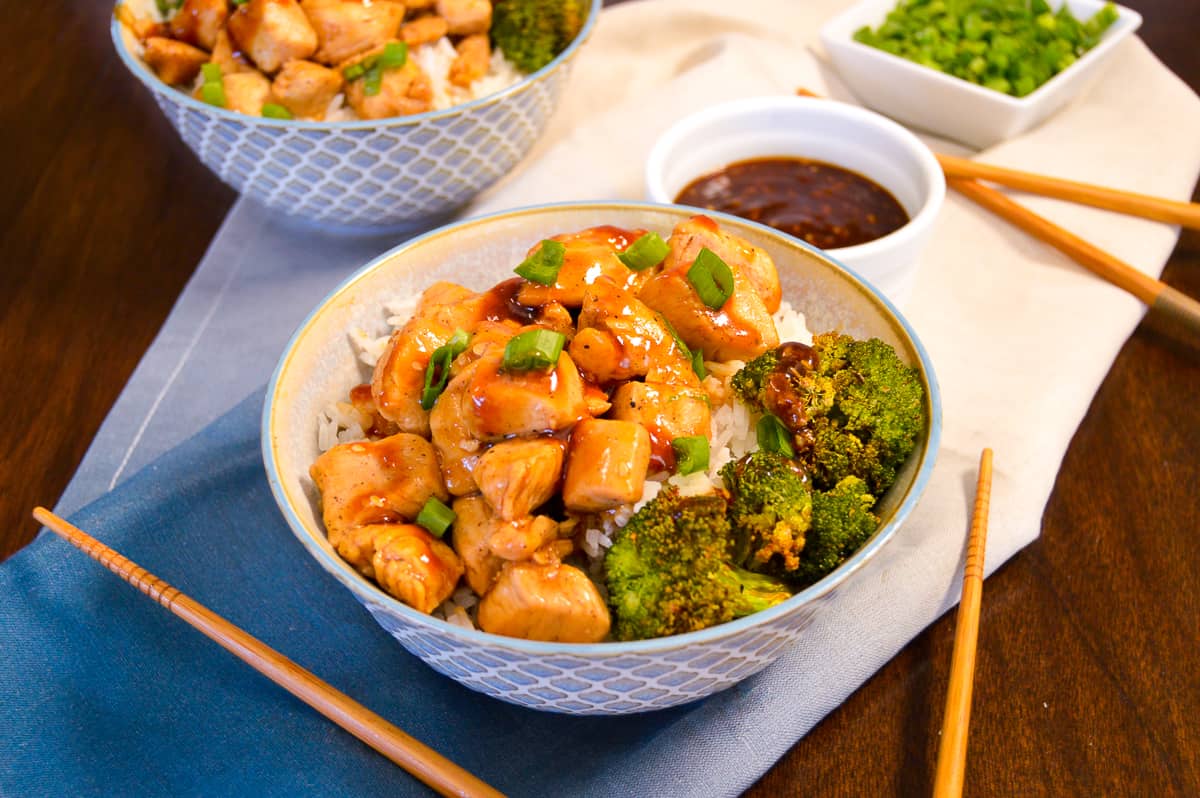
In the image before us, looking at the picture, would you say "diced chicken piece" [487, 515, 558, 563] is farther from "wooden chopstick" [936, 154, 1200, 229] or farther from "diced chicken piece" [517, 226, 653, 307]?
"wooden chopstick" [936, 154, 1200, 229]

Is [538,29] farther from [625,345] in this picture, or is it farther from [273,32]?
[625,345]

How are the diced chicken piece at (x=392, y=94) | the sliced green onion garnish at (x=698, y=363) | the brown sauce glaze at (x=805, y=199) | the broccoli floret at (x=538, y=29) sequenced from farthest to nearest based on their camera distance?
the broccoli floret at (x=538, y=29), the diced chicken piece at (x=392, y=94), the brown sauce glaze at (x=805, y=199), the sliced green onion garnish at (x=698, y=363)

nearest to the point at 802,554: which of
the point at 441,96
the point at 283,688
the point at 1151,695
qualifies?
the point at 1151,695

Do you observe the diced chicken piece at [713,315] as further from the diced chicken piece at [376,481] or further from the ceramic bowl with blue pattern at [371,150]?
the ceramic bowl with blue pattern at [371,150]

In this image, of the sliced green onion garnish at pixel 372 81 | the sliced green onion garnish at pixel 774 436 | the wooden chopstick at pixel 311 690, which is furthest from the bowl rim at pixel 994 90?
the wooden chopstick at pixel 311 690

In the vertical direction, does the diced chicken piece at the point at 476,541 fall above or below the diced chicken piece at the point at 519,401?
below

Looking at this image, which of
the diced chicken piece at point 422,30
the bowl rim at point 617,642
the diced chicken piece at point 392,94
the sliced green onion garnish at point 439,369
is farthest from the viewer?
the diced chicken piece at point 422,30

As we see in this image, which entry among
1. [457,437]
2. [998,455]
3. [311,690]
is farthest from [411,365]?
[998,455]
